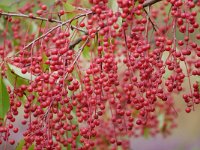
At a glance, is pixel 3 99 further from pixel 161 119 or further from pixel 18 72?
pixel 161 119

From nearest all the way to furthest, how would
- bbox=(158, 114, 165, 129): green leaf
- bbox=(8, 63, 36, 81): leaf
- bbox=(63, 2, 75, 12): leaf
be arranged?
bbox=(8, 63, 36, 81): leaf
bbox=(63, 2, 75, 12): leaf
bbox=(158, 114, 165, 129): green leaf

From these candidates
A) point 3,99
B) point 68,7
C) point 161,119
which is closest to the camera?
point 3,99

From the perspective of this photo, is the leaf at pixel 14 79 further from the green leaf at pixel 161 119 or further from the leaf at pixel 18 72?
the green leaf at pixel 161 119

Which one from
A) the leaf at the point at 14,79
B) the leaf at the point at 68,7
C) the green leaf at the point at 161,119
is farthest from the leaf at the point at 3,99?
the green leaf at the point at 161,119

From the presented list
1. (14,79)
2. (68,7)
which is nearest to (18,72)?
(14,79)

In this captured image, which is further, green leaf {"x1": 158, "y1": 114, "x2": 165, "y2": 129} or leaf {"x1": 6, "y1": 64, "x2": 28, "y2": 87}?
green leaf {"x1": 158, "y1": 114, "x2": 165, "y2": 129}

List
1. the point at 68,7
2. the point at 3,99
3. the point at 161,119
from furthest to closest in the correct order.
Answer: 1. the point at 161,119
2. the point at 68,7
3. the point at 3,99

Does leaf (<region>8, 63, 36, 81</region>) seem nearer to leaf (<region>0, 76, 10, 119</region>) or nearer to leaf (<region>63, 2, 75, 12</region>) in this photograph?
leaf (<region>0, 76, 10, 119</region>)

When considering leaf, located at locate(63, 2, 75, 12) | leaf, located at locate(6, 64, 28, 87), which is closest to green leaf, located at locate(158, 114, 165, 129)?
leaf, located at locate(63, 2, 75, 12)

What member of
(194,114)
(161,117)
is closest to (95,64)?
(161,117)

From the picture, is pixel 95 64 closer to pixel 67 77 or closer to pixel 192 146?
pixel 67 77

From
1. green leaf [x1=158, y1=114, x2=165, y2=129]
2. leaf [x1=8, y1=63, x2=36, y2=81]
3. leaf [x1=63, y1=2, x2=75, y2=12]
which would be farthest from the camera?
green leaf [x1=158, y1=114, x2=165, y2=129]
